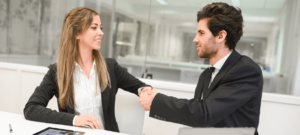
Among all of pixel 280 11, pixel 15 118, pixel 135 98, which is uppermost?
pixel 280 11

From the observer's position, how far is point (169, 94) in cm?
259

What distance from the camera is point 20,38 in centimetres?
440

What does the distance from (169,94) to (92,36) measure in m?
1.25

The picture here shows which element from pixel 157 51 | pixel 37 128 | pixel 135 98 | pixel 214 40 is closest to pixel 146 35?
pixel 157 51

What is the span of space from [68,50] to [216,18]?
1072 mm

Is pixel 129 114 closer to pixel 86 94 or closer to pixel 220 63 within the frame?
pixel 86 94

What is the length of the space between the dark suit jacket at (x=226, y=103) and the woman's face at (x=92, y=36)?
0.73m

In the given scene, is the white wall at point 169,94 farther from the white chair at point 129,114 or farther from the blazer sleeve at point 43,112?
the blazer sleeve at point 43,112

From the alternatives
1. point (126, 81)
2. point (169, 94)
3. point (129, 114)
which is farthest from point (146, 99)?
point (169, 94)

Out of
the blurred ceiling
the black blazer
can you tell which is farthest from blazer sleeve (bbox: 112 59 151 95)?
the blurred ceiling

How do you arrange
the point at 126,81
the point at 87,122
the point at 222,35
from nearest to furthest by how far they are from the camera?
the point at 87,122, the point at 222,35, the point at 126,81

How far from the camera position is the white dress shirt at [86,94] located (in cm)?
163

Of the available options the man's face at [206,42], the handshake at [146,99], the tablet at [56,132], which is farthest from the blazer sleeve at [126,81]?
the tablet at [56,132]

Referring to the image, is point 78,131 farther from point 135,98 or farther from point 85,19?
point 85,19
